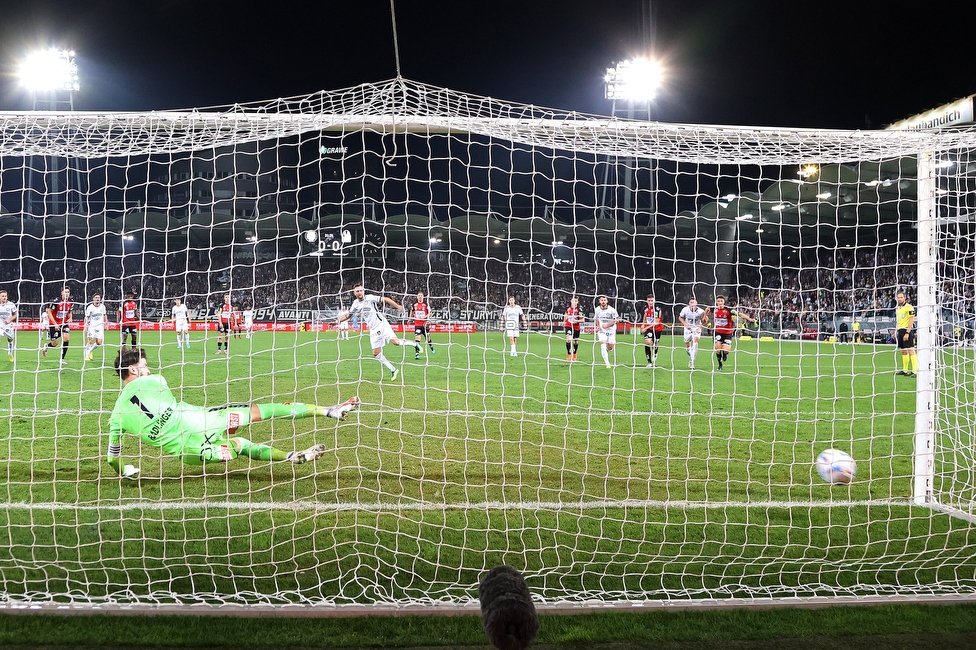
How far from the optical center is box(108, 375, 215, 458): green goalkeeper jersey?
14.9 feet

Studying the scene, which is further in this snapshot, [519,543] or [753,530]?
[753,530]

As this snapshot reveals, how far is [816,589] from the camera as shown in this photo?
330 centimetres

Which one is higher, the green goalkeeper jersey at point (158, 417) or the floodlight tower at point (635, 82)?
the floodlight tower at point (635, 82)

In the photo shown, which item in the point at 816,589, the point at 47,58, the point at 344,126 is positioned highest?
the point at 47,58

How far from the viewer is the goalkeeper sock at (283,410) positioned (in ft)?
16.6

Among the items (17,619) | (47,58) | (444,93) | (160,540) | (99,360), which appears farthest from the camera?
(47,58)

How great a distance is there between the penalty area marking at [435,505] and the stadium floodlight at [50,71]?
20.4 meters

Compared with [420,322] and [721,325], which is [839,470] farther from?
[420,322]

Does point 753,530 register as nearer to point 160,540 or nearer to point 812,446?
point 812,446

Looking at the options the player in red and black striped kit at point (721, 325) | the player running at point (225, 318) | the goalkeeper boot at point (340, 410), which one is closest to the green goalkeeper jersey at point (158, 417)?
the goalkeeper boot at point (340, 410)

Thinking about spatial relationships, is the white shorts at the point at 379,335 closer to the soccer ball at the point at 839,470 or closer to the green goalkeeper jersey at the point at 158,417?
the green goalkeeper jersey at the point at 158,417

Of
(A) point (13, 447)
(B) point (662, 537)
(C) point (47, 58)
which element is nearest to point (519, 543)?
(B) point (662, 537)

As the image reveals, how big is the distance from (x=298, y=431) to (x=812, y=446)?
17.4ft

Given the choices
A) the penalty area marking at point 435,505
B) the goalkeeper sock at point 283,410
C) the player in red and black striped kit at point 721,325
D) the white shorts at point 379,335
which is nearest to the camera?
the penalty area marking at point 435,505
